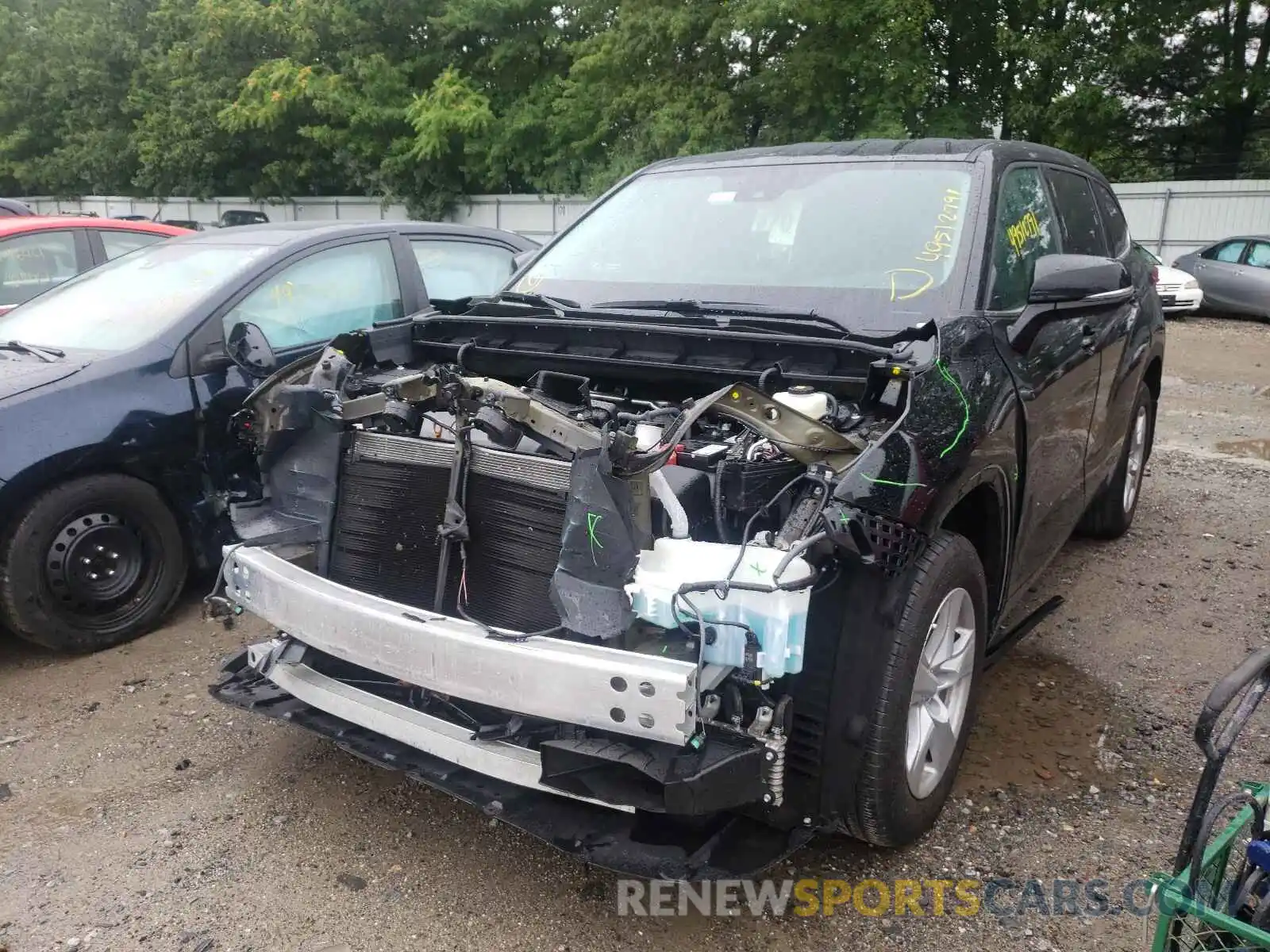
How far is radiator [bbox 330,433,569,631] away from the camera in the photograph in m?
2.56

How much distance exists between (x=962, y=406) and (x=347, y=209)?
2738 cm

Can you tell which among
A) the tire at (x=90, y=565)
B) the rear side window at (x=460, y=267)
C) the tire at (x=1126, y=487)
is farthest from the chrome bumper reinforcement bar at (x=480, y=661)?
the tire at (x=1126, y=487)

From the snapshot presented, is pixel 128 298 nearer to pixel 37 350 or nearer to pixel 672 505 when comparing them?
pixel 37 350

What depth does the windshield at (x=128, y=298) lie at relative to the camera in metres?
4.49

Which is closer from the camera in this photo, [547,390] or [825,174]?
[547,390]

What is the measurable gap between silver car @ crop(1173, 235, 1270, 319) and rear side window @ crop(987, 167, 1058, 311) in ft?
44.5

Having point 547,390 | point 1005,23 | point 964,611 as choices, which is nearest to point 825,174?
point 547,390

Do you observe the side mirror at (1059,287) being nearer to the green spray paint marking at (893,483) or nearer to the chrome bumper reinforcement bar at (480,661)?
the green spray paint marking at (893,483)

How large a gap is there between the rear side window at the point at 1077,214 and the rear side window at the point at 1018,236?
0.51ft

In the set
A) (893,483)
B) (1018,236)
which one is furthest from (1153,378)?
(893,483)

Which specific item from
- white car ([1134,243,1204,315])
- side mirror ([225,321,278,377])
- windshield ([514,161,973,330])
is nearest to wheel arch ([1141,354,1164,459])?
windshield ([514,161,973,330])

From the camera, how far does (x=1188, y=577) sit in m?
4.93

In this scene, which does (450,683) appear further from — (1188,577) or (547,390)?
(1188,577)

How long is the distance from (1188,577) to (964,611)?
275 centimetres
